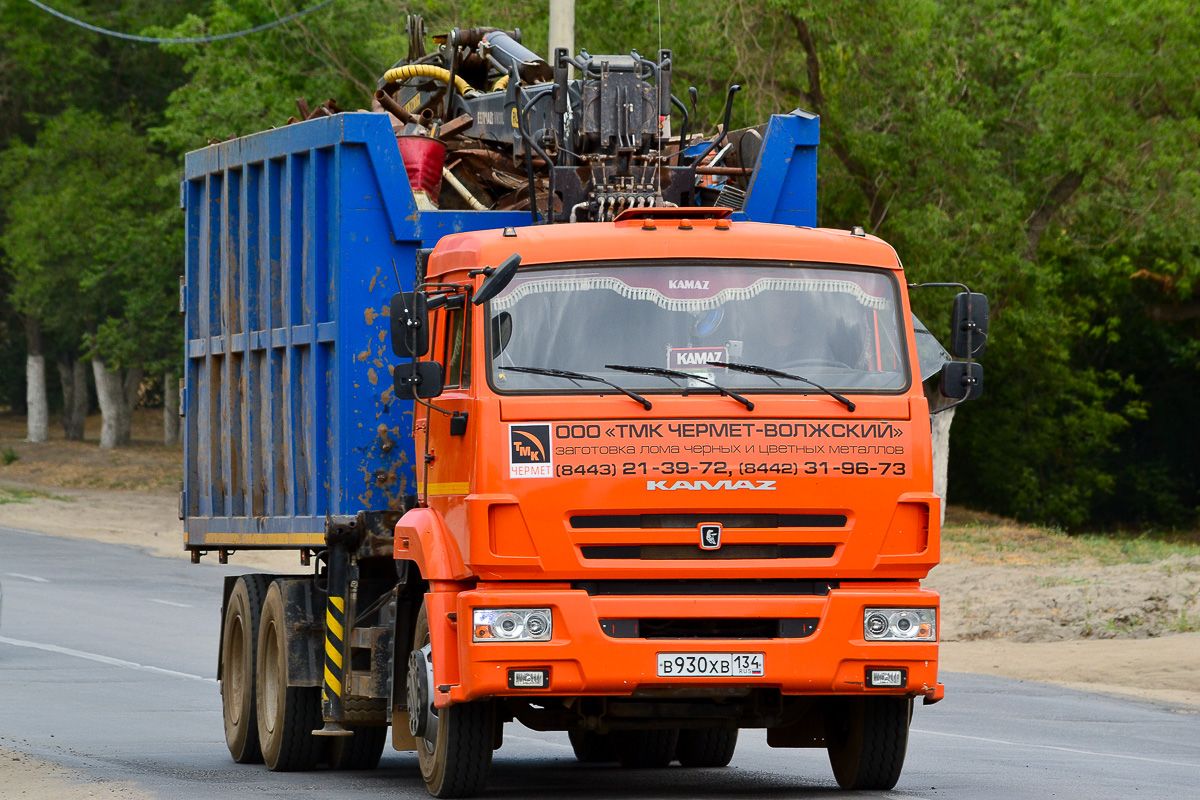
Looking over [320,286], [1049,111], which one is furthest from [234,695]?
[1049,111]

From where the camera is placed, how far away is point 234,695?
12.7 m

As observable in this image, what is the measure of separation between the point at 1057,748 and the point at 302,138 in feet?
20.5

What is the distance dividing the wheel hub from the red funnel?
2.71 metres

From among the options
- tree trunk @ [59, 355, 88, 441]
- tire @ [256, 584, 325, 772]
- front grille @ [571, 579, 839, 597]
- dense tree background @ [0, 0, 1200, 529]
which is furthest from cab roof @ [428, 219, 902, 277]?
tree trunk @ [59, 355, 88, 441]

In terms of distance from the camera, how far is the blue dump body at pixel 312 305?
10.6m

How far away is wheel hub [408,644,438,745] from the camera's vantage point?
932 centimetres

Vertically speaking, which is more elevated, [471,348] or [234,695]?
[471,348]

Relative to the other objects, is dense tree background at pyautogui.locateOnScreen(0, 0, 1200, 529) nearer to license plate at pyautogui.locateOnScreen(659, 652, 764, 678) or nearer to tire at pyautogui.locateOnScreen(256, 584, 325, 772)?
tire at pyautogui.locateOnScreen(256, 584, 325, 772)

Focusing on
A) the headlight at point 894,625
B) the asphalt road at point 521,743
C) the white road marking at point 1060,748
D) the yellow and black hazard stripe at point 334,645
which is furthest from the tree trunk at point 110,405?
the headlight at point 894,625

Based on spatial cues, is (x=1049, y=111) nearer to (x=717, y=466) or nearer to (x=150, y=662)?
(x=150, y=662)

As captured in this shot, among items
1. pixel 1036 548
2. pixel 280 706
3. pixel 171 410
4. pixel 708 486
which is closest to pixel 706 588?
pixel 708 486

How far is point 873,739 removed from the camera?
981cm

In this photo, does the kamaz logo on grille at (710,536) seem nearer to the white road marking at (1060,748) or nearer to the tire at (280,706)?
the tire at (280,706)

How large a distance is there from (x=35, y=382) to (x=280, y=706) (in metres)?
49.5
